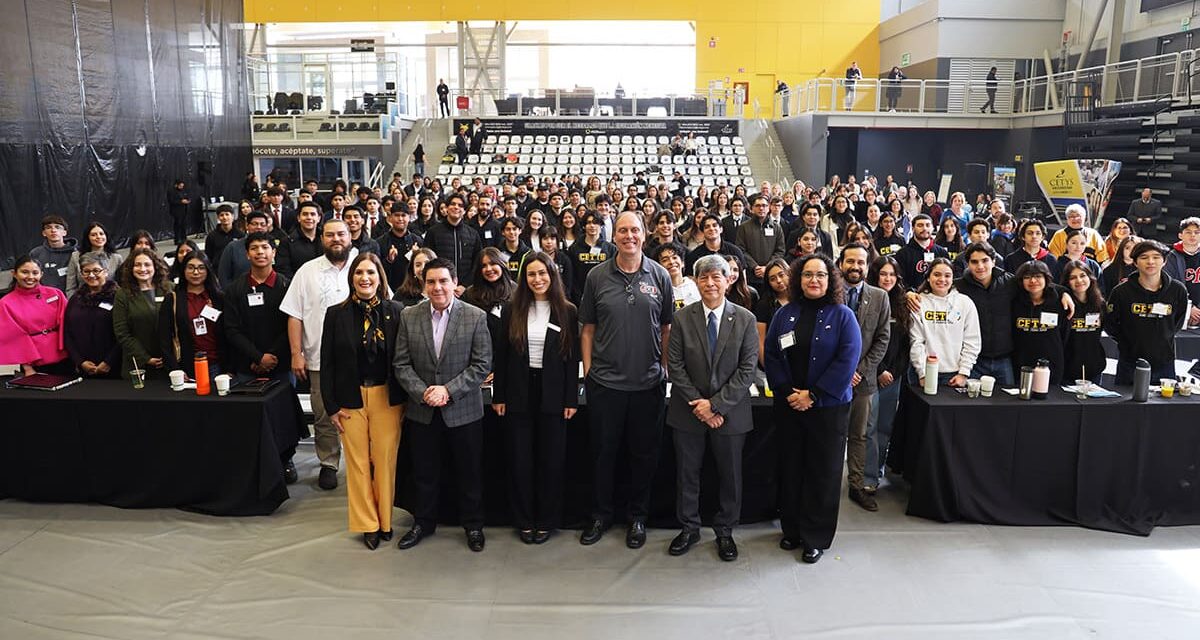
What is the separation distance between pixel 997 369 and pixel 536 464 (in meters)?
2.87

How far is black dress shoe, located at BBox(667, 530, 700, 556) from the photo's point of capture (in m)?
4.20

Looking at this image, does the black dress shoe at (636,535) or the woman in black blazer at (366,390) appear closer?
the woman in black blazer at (366,390)

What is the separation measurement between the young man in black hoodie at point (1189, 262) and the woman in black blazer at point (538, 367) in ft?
16.1

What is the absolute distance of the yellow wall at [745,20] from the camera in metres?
28.1

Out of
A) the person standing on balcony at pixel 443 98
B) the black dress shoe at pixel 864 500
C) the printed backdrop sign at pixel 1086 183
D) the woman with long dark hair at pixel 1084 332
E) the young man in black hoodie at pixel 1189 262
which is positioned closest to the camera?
the black dress shoe at pixel 864 500

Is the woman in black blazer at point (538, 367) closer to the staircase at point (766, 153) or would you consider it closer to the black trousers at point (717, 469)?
the black trousers at point (717, 469)

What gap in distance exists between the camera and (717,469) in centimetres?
427

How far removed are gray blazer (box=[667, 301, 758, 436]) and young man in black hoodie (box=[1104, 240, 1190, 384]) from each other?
118 inches

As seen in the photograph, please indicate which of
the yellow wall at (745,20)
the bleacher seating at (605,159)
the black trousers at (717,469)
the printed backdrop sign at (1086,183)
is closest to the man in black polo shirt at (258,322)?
the black trousers at (717,469)

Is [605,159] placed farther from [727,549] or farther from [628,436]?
[727,549]


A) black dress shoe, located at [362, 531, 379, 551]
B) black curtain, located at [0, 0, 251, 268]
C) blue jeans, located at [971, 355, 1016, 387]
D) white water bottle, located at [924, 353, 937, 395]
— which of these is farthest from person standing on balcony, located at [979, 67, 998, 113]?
black dress shoe, located at [362, 531, 379, 551]

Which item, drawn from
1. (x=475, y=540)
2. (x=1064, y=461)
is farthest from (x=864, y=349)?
(x=475, y=540)

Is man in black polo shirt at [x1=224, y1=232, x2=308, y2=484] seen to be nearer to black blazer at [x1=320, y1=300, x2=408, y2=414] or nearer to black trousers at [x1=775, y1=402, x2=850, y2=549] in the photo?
black blazer at [x1=320, y1=300, x2=408, y2=414]

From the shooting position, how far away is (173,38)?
52.7 ft
